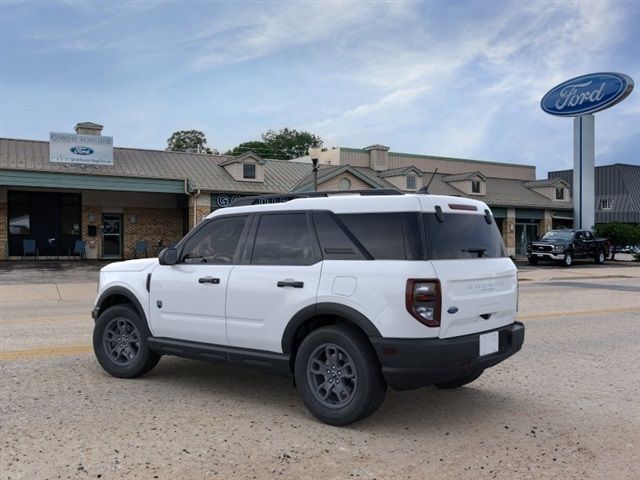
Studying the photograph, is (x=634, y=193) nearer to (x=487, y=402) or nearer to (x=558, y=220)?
(x=558, y=220)

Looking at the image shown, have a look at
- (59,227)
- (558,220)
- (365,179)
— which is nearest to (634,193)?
(558,220)

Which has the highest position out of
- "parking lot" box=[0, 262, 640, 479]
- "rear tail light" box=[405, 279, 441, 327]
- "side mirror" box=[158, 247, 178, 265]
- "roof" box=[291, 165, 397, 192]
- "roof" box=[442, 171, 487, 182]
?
"roof" box=[442, 171, 487, 182]

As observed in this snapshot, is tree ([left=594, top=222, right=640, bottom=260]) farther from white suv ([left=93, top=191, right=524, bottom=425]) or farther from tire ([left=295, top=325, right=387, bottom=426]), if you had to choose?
tire ([left=295, top=325, right=387, bottom=426])

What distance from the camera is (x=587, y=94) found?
36.2 metres

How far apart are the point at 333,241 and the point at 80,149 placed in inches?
984

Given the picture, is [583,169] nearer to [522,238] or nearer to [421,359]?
[522,238]

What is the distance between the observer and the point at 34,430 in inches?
185

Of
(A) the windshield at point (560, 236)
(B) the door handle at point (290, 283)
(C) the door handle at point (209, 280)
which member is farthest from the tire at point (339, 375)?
(A) the windshield at point (560, 236)

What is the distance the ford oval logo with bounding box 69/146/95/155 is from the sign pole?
28.3 m

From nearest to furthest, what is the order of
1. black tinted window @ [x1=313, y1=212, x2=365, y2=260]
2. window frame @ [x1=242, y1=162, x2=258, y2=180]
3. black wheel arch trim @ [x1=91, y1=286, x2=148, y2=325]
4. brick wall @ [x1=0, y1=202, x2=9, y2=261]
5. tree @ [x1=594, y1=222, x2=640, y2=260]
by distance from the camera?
black tinted window @ [x1=313, y1=212, x2=365, y2=260] < black wheel arch trim @ [x1=91, y1=286, x2=148, y2=325] < brick wall @ [x1=0, y1=202, x2=9, y2=261] < window frame @ [x1=242, y1=162, x2=258, y2=180] < tree @ [x1=594, y1=222, x2=640, y2=260]

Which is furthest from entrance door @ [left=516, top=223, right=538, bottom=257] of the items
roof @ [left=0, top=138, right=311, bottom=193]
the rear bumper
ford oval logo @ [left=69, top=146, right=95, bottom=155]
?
the rear bumper

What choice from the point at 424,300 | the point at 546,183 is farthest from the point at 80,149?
the point at 546,183

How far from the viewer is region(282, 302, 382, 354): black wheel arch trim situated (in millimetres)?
4676

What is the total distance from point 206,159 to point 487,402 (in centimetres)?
2921
